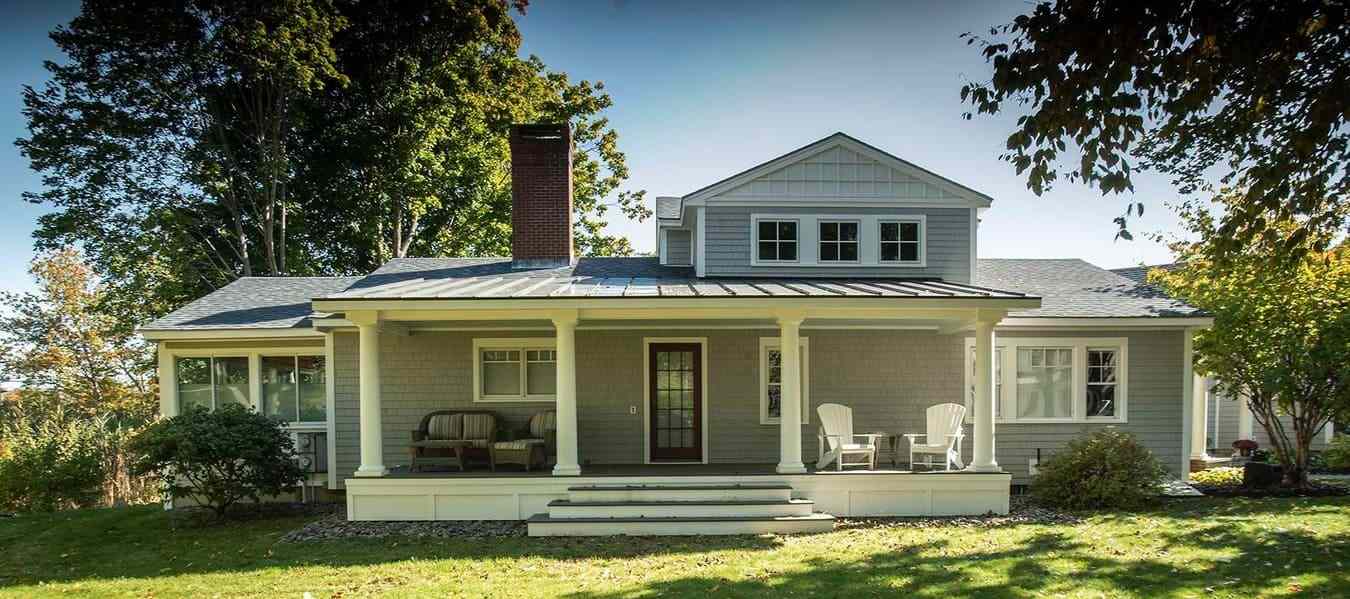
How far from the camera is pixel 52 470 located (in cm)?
1207

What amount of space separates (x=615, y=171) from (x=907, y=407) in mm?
17332

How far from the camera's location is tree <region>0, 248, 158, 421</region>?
22.6m

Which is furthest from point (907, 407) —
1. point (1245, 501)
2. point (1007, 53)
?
point (1007, 53)

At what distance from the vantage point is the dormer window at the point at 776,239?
11.9 meters

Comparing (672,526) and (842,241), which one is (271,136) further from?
(672,526)

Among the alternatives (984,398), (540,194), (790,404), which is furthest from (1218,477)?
(540,194)

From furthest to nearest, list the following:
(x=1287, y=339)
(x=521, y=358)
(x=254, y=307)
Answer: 1. (x=254, y=307)
2. (x=521, y=358)
3. (x=1287, y=339)

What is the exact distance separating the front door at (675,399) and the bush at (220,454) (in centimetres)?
549

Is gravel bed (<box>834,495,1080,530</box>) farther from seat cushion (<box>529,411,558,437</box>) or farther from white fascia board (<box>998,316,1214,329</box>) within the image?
seat cushion (<box>529,411,558,437</box>)

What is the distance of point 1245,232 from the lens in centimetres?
752

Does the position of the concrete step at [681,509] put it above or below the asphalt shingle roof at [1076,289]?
below

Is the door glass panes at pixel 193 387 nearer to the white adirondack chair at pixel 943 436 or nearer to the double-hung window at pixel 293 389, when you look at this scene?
the double-hung window at pixel 293 389

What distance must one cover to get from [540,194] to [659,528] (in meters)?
6.75

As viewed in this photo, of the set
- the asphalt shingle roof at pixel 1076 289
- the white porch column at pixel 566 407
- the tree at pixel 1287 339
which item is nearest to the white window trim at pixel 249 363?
the white porch column at pixel 566 407
